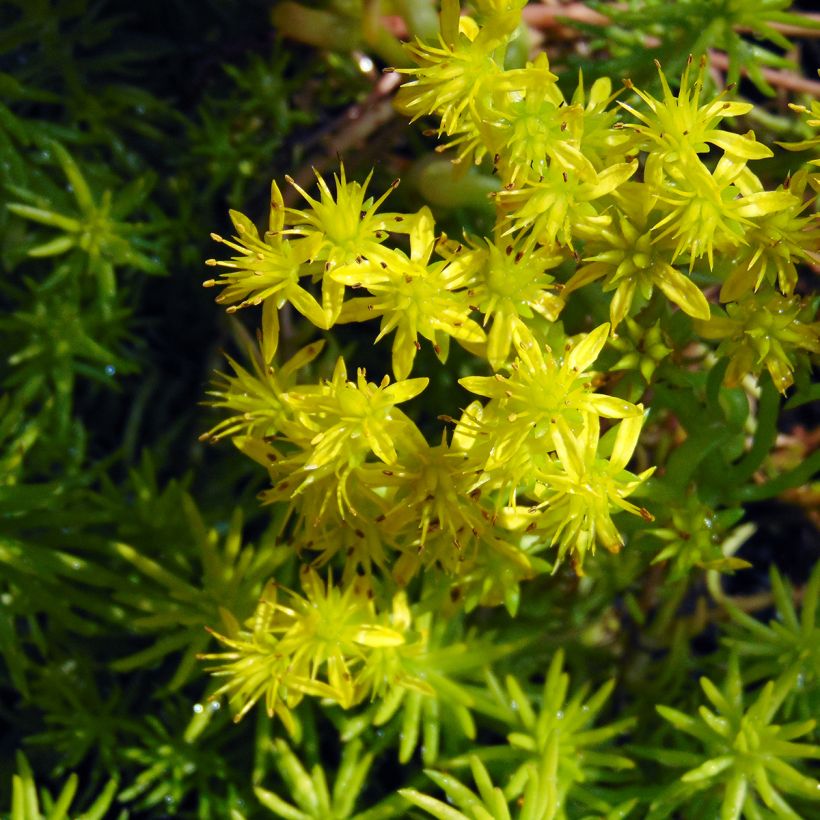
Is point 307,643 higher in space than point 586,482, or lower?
lower

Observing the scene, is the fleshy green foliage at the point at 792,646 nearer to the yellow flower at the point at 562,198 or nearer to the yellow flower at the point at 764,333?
the yellow flower at the point at 764,333

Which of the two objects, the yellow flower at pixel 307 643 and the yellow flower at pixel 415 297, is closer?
the yellow flower at pixel 415 297

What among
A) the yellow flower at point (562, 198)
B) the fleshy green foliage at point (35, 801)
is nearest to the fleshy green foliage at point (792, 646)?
the yellow flower at point (562, 198)

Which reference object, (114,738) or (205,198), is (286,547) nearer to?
(114,738)

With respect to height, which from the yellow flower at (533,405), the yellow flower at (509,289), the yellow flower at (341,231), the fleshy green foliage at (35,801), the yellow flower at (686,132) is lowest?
the fleshy green foliage at (35,801)

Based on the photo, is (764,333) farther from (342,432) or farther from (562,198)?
(342,432)

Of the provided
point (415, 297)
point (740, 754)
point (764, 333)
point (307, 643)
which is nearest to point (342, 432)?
point (415, 297)

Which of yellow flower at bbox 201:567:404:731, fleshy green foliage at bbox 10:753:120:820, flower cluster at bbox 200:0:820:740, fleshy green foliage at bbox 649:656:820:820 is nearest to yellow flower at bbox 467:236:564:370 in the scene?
flower cluster at bbox 200:0:820:740

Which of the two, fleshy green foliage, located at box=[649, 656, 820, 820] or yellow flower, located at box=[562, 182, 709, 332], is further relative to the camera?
fleshy green foliage, located at box=[649, 656, 820, 820]

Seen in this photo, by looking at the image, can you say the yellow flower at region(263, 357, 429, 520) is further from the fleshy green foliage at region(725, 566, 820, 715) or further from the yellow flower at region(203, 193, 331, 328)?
the fleshy green foliage at region(725, 566, 820, 715)
